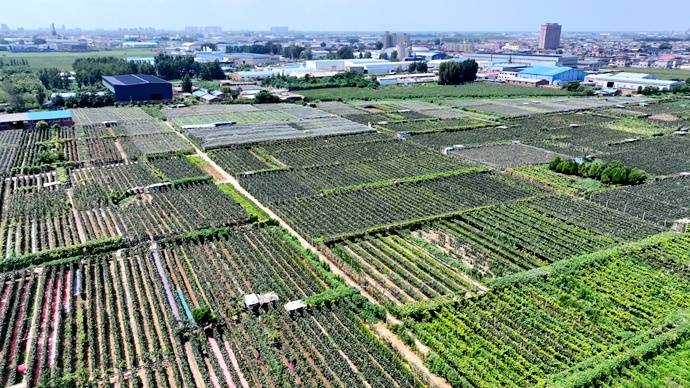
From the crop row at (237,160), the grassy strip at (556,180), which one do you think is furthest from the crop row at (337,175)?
the grassy strip at (556,180)

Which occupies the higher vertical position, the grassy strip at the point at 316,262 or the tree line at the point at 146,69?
the tree line at the point at 146,69

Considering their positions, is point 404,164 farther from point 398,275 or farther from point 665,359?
point 665,359

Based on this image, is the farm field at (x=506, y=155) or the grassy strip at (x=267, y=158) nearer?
the grassy strip at (x=267, y=158)

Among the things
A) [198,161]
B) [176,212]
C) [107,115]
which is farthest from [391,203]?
[107,115]

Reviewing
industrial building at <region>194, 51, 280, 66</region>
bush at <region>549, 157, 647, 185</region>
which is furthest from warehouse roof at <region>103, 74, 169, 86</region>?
bush at <region>549, 157, 647, 185</region>

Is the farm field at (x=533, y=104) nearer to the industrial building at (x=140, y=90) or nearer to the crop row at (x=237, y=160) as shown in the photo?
the crop row at (x=237, y=160)

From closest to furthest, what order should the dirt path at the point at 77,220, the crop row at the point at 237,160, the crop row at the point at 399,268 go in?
the crop row at the point at 399,268
the dirt path at the point at 77,220
the crop row at the point at 237,160
